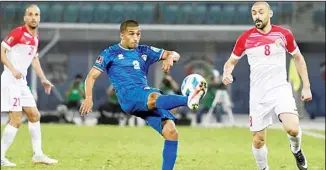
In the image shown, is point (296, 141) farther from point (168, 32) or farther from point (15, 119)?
point (168, 32)

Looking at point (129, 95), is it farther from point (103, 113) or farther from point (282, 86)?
point (103, 113)

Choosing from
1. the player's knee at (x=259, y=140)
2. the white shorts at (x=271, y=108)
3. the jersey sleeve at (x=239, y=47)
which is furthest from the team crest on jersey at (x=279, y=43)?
the player's knee at (x=259, y=140)

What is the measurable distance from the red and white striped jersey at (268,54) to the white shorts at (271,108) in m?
0.11

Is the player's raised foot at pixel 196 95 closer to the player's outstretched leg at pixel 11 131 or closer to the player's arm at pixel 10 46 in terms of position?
the player's arm at pixel 10 46

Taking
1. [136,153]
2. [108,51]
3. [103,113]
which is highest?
[108,51]

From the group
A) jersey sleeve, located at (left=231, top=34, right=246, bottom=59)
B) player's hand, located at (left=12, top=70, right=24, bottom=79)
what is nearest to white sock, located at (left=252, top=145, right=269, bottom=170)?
jersey sleeve, located at (left=231, top=34, right=246, bottom=59)

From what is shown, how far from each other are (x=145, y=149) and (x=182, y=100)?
8.30 meters

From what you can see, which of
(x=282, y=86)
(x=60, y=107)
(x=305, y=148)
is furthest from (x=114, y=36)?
(x=282, y=86)

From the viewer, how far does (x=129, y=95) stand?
35.8 feet

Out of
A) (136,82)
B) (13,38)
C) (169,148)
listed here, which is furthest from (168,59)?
(13,38)

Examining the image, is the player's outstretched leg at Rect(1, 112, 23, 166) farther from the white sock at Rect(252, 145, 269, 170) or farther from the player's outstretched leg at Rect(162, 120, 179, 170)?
the white sock at Rect(252, 145, 269, 170)

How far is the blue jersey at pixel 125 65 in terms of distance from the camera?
11.0 meters

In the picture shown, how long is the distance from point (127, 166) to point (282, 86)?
341cm

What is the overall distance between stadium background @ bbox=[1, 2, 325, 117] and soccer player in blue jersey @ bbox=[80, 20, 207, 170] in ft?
82.1
